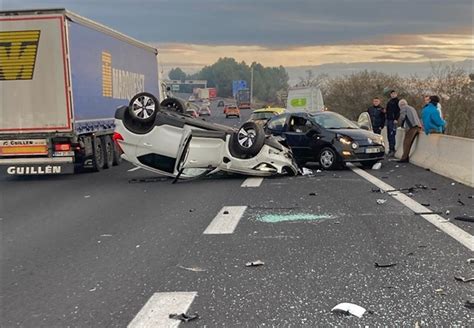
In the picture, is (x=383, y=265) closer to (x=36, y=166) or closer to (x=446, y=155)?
(x=446, y=155)

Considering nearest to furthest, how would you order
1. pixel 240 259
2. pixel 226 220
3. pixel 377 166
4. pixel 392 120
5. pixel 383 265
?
pixel 383 265, pixel 240 259, pixel 226 220, pixel 377 166, pixel 392 120

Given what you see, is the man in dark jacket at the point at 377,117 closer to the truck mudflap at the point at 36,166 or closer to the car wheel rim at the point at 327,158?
the car wheel rim at the point at 327,158

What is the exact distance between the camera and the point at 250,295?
5012 mm

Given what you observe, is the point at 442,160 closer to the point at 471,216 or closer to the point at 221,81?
the point at 471,216

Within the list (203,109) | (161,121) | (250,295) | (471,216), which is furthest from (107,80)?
(203,109)

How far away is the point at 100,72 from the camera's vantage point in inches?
624

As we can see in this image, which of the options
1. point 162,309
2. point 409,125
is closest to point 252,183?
point 409,125

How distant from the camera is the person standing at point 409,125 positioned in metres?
15.7

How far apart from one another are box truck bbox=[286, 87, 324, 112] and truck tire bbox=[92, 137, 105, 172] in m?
20.4

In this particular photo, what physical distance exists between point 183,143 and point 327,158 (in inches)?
→ 159

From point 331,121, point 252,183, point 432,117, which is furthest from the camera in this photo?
point 331,121

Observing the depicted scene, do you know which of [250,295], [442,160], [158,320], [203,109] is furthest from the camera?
[203,109]

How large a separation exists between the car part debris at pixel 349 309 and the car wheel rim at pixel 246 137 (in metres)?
7.96

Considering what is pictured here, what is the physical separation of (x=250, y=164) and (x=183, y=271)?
7.05 meters
